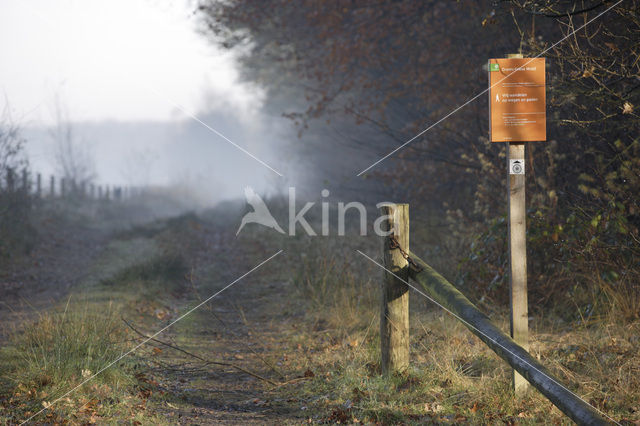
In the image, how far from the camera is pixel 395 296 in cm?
512

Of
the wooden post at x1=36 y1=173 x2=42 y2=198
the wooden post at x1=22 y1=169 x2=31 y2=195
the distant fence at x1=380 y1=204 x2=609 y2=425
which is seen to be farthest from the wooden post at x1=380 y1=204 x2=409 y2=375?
the wooden post at x1=36 y1=173 x2=42 y2=198

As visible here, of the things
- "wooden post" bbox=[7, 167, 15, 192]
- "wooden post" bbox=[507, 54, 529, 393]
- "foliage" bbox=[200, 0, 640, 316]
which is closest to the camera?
"wooden post" bbox=[507, 54, 529, 393]

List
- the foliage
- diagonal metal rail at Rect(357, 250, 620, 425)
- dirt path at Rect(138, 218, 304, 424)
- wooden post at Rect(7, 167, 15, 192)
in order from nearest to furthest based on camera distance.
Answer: diagonal metal rail at Rect(357, 250, 620, 425) < dirt path at Rect(138, 218, 304, 424) < the foliage < wooden post at Rect(7, 167, 15, 192)

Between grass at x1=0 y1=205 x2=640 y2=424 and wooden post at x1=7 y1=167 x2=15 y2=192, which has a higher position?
wooden post at x1=7 y1=167 x2=15 y2=192

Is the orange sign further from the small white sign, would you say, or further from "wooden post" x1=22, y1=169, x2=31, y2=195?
"wooden post" x1=22, y1=169, x2=31, y2=195

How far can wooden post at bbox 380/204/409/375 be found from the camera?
504 centimetres

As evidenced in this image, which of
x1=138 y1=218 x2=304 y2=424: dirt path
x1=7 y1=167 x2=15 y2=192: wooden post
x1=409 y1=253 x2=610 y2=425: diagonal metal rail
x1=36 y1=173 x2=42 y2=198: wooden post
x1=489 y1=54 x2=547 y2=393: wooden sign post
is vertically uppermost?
x1=36 y1=173 x2=42 y2=198: wooden post

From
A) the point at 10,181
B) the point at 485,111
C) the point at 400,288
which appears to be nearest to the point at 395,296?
the point at 400,288

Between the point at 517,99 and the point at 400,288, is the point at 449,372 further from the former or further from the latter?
the point at 517,99

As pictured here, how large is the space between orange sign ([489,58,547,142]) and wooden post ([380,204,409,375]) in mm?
1135

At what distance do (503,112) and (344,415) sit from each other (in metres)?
2.67

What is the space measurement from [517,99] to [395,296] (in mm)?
1977

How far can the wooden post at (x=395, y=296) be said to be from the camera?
5.04m

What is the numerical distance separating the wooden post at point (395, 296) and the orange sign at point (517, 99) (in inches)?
44.7
